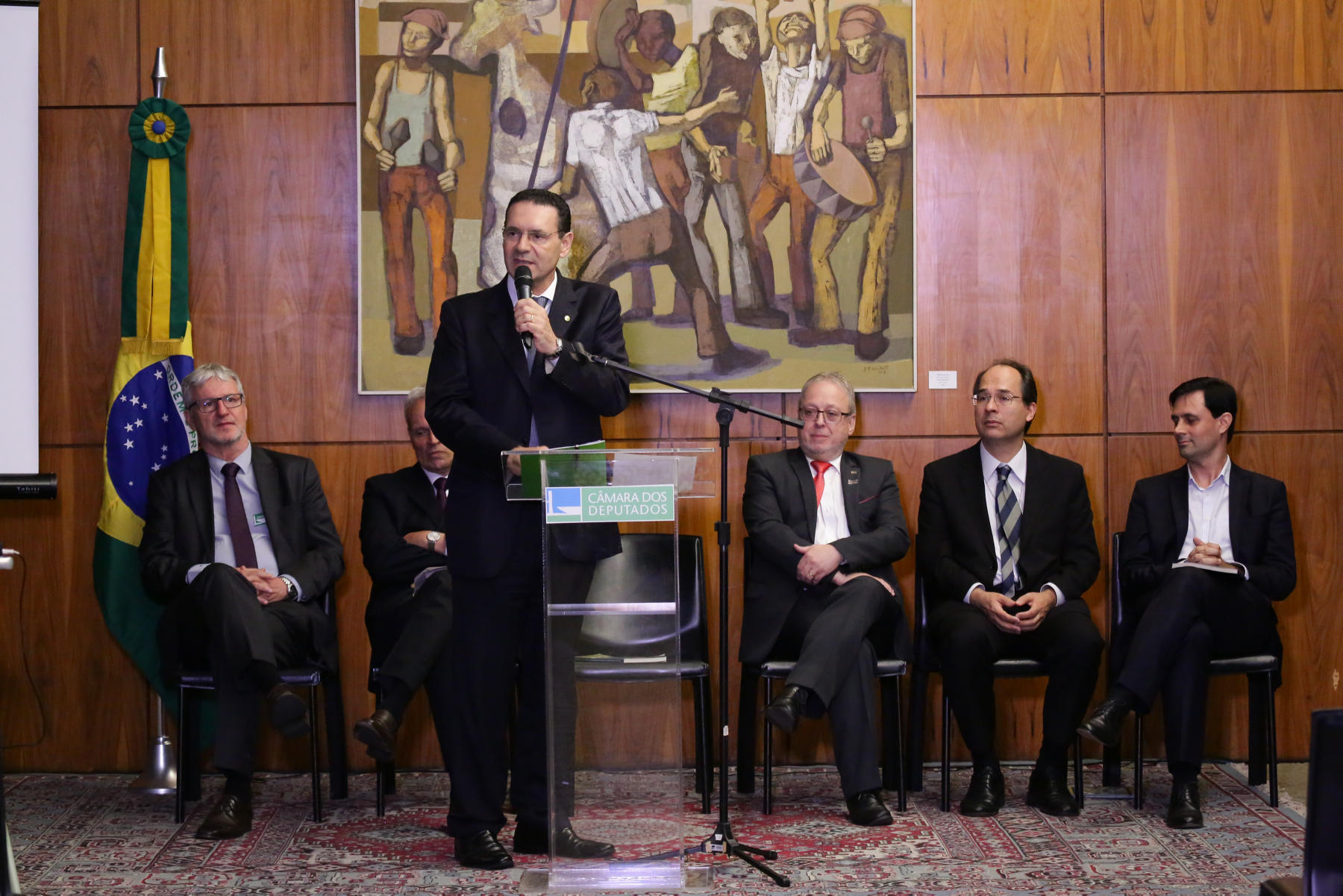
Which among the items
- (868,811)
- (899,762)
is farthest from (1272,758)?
(868,811)

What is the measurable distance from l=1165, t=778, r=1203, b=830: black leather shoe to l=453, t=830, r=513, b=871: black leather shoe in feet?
6.64

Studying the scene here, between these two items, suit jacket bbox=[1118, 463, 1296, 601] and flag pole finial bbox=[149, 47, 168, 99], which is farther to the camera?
flag pole finial bbox=[149, 47, 168, 99]

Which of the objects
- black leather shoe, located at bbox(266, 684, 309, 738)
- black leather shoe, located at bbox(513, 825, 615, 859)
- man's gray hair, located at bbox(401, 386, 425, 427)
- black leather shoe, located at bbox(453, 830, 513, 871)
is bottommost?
black leather shoe, located at bbox(453, 830, 513, 871)

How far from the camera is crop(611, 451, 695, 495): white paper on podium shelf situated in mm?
3066

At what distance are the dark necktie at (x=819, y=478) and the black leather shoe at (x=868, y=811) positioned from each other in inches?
39.2

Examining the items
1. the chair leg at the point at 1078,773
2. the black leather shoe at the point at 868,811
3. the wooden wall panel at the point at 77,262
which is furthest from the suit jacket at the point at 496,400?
the wooden wall panel at the point at 77,262

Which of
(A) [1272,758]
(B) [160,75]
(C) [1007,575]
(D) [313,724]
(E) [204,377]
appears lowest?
(A) [1272,758]

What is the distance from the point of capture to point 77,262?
4707mm

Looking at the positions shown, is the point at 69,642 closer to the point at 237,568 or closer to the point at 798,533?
the point at 237,568

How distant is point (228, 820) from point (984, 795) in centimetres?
236

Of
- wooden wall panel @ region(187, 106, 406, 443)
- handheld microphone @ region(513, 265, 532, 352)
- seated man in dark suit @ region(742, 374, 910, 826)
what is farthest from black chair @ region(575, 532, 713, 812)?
wooden wall panel @ region(187, 106, 406, 443)

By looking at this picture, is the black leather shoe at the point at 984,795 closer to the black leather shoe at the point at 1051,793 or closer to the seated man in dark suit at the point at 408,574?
the black leather shoe at the point at 1051,793

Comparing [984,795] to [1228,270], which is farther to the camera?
[1228,270]

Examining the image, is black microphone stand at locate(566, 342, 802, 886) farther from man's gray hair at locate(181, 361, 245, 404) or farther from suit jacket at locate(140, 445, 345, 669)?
man's gray hair at locate(181, 361, 245, 404)
